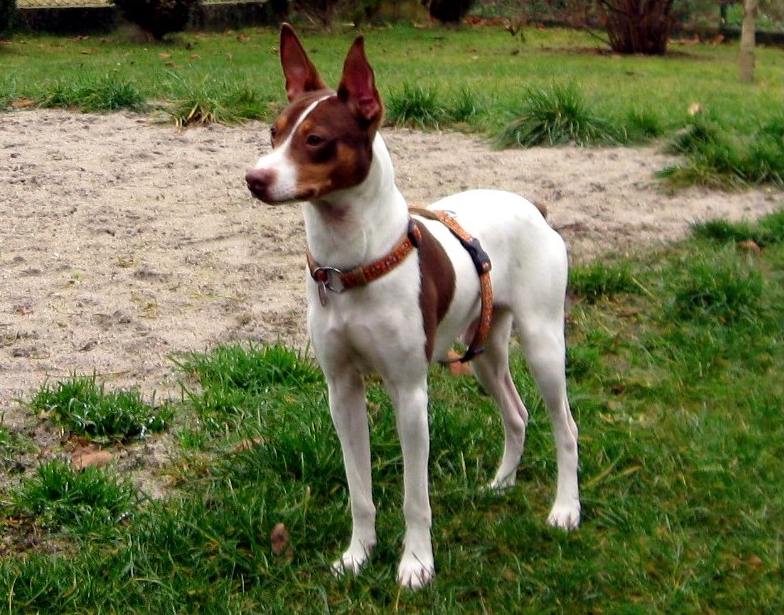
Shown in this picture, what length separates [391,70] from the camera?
43.0ft

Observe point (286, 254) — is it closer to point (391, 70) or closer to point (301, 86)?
point (301, 86)

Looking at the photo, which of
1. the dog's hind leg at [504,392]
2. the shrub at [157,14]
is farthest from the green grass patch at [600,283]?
the shrub at [157,14]

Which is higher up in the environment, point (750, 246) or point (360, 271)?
→ point (360, 271)

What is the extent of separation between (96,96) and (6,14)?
20.5 ft

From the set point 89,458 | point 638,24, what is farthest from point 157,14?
point 89,458

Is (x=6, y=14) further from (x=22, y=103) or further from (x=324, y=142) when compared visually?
(x=324, y=142)

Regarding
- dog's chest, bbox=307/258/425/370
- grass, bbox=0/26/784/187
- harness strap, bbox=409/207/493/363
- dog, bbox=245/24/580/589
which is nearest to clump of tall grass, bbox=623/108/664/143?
grass, bbox=0/26/784/187

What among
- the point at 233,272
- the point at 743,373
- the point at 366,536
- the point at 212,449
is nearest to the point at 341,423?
the point at 366,536

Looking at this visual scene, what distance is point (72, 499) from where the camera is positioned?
3943 millimetres

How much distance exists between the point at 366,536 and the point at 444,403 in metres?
1.20

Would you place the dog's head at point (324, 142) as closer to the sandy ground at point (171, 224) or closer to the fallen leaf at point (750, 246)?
the sandy ground at point (171, 224)

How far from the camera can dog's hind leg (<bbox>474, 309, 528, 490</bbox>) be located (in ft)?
13.3

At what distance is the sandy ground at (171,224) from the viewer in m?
5.36

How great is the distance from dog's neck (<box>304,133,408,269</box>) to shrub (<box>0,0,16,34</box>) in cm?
1315
